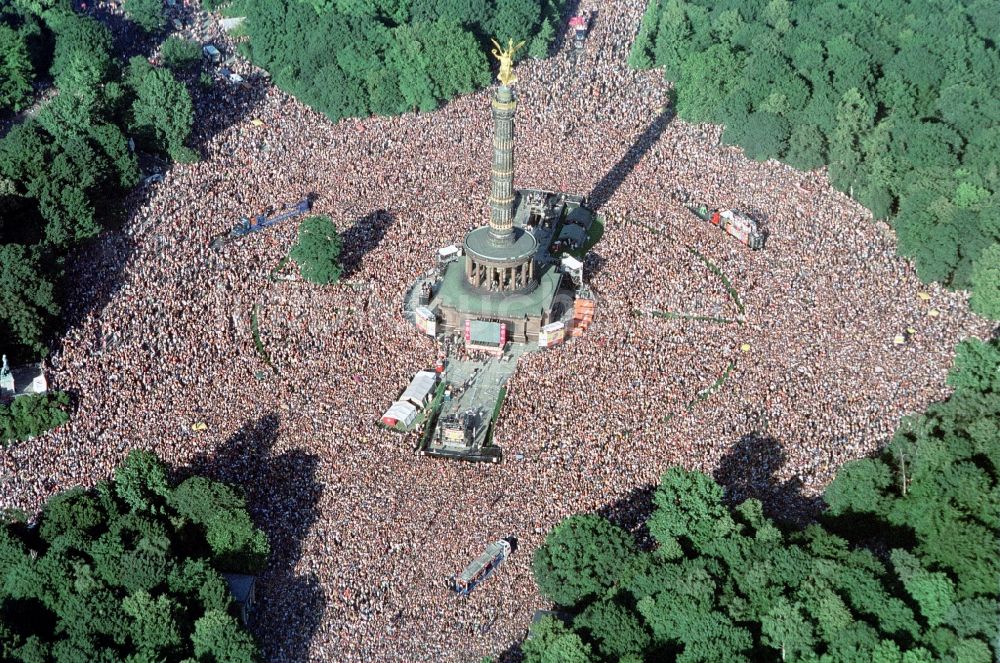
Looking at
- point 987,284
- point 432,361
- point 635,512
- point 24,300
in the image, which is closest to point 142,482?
point 24,300

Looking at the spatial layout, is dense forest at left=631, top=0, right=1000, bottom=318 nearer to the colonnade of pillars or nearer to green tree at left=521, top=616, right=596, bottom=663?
the colonnade of pillars

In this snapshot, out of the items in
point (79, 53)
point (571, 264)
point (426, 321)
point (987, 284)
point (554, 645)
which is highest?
point (987, 284)

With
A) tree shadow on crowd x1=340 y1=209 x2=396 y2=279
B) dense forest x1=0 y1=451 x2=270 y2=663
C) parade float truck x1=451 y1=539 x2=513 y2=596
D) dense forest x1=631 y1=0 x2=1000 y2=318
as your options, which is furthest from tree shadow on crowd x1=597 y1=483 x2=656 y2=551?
dense forest x1=631 y1=0 x2=1000 y2=318

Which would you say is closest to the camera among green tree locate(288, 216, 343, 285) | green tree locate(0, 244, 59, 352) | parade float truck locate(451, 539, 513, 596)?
parade float truck locate(451, 539, 513, 596)

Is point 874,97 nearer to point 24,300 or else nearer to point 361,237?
point 361,237

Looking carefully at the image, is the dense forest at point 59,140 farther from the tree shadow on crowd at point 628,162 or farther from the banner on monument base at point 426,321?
the tree shadow on crowd at point 628,162

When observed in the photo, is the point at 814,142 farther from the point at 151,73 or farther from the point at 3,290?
the point at 3,290
